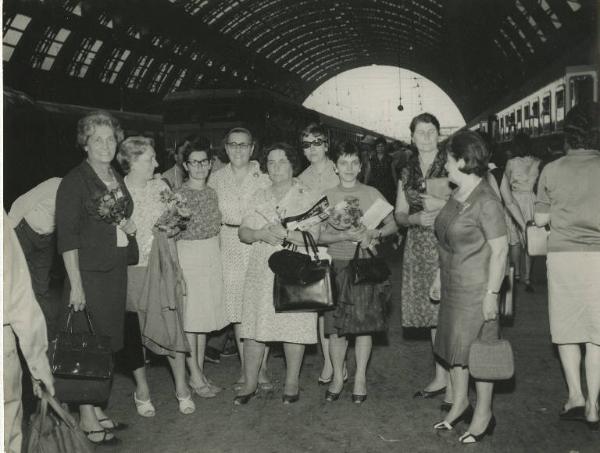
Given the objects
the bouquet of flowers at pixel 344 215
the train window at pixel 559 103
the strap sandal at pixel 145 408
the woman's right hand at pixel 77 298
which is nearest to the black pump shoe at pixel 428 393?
the bouquet of flowers at pixel 344 215

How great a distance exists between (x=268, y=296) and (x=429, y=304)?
1.17 meters

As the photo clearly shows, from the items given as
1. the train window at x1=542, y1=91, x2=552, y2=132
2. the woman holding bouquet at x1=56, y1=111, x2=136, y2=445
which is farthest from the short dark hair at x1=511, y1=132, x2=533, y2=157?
the train window at x1=542, y1=91, x2=552, y2=132

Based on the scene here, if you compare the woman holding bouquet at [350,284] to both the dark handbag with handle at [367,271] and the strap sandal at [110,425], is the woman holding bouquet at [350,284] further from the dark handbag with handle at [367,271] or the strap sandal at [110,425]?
the strap sandal at [110,425]

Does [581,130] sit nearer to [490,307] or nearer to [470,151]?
[470,151]

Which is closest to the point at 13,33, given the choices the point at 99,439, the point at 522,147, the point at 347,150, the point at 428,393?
the point at 522,147

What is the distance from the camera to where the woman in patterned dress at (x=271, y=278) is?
463 centimetres

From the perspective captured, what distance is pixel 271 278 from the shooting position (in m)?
4.66

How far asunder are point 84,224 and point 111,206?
0.21m

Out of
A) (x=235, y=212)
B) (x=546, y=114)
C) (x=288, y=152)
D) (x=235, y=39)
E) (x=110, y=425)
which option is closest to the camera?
(x=110, y=425)

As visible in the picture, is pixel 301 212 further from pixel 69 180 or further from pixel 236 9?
pixel 236 9

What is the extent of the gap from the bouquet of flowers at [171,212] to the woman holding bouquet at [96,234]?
1.06ft

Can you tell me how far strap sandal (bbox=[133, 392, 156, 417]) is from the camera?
4.57 meters

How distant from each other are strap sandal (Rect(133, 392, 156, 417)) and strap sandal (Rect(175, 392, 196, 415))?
7.5 inches

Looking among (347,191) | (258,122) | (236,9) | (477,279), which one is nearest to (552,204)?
(477,279)
